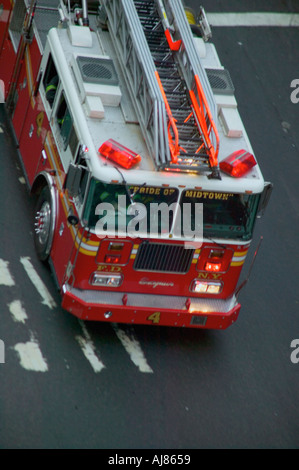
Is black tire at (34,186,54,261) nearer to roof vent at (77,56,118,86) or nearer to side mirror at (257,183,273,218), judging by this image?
roof vent at (77,56,118,86)

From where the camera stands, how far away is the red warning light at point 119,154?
36.0 ft

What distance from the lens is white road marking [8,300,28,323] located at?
1202 centimetres

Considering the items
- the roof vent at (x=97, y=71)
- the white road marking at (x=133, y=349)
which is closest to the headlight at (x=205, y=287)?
the white road marking at (x=133, y=349)

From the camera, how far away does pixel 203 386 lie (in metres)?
12.0

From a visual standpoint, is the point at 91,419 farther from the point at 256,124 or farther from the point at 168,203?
the point at 256,124

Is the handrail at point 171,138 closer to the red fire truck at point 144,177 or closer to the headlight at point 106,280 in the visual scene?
the red fire truck at point 144,177

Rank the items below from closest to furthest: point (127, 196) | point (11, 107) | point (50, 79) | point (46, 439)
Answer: point (46, 439)
point (127, 196)
point (50, 79)
point (11, 107)

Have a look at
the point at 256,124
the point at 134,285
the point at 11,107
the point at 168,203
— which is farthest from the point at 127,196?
the point at 256,124

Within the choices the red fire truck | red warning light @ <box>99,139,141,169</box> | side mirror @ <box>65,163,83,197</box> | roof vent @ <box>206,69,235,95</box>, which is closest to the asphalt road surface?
the red fire truck

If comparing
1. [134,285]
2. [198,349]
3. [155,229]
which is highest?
[155,229]

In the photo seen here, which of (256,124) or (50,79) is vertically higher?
(50,79)

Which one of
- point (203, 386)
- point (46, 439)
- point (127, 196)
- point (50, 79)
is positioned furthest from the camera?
point (50, 79)

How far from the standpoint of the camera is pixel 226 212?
1161 centimetres
